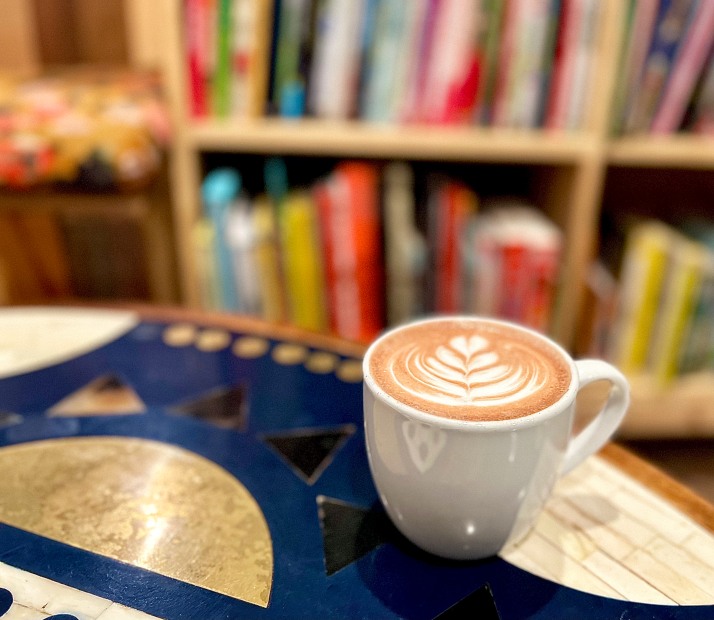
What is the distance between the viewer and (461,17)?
104 centimetres

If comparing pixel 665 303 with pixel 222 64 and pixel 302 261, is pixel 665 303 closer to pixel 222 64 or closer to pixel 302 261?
pixel 302 261

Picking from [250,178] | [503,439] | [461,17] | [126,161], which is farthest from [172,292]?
[503,439]

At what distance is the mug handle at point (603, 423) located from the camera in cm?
44

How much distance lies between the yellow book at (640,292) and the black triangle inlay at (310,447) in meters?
0.79

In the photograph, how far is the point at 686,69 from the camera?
108 cm

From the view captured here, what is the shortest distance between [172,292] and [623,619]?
4.18ft

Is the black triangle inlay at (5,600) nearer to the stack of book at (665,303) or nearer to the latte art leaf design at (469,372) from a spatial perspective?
the latte art leaf design at (469,372)

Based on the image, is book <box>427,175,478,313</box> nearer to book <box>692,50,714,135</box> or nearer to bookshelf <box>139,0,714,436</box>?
bookshelf <box>139,0,714,436</box>

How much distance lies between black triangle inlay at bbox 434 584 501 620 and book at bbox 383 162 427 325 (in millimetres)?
782

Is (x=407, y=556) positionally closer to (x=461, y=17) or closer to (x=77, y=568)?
(x=77, y=568)

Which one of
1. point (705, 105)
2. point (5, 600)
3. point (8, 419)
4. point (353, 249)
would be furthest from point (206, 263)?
point (705, 105)

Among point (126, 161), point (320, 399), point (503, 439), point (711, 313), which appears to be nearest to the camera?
point (503, 439)

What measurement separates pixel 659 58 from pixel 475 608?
0.99m

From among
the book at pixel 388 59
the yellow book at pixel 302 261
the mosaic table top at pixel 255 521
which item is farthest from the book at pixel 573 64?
the mosaic table top at pixel 255 521
